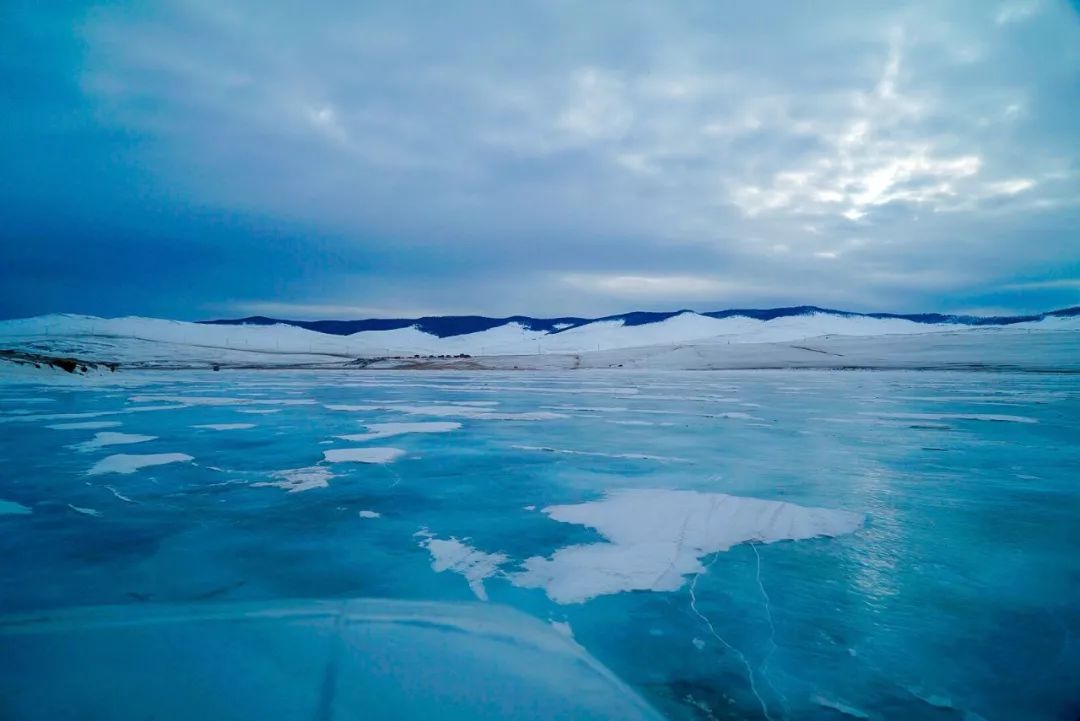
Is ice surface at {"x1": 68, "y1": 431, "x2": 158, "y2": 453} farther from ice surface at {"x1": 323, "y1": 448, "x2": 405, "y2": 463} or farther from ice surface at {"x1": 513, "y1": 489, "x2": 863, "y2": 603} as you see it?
ice surface at {"x1": 513, "y1": 489, "x2": 863, "y2": 603}

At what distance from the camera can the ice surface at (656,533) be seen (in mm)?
2469

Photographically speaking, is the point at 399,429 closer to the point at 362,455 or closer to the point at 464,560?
the point at 362,455

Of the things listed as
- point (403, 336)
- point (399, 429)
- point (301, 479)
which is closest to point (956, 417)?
point (399, 429)

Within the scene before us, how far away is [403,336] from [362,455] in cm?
8754

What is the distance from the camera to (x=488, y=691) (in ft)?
5.49

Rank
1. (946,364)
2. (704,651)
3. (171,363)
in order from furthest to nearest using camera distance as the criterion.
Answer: (171,363)
(946,364)
(704,651)

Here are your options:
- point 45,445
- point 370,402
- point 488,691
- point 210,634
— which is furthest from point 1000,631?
point 370,402

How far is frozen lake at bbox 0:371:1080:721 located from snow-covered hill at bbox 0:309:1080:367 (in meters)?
33.0

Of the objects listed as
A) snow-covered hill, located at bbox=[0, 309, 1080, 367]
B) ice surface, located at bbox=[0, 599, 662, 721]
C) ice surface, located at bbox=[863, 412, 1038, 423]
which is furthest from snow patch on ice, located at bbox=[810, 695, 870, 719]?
snow-covered hill, located at bbox=[0, 309, 1080, 367]

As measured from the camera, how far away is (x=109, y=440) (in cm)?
596

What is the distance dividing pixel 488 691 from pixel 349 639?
553 millimetres

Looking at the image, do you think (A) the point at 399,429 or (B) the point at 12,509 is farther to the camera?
(A) the point at 399,429

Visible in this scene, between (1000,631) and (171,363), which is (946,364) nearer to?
(1000,631)

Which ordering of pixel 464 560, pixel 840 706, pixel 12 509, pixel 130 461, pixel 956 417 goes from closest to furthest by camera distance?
pixel 840 706 → pixel 464 560 → pixel 12 509 → pixel 130 461 → pixel 956 417
